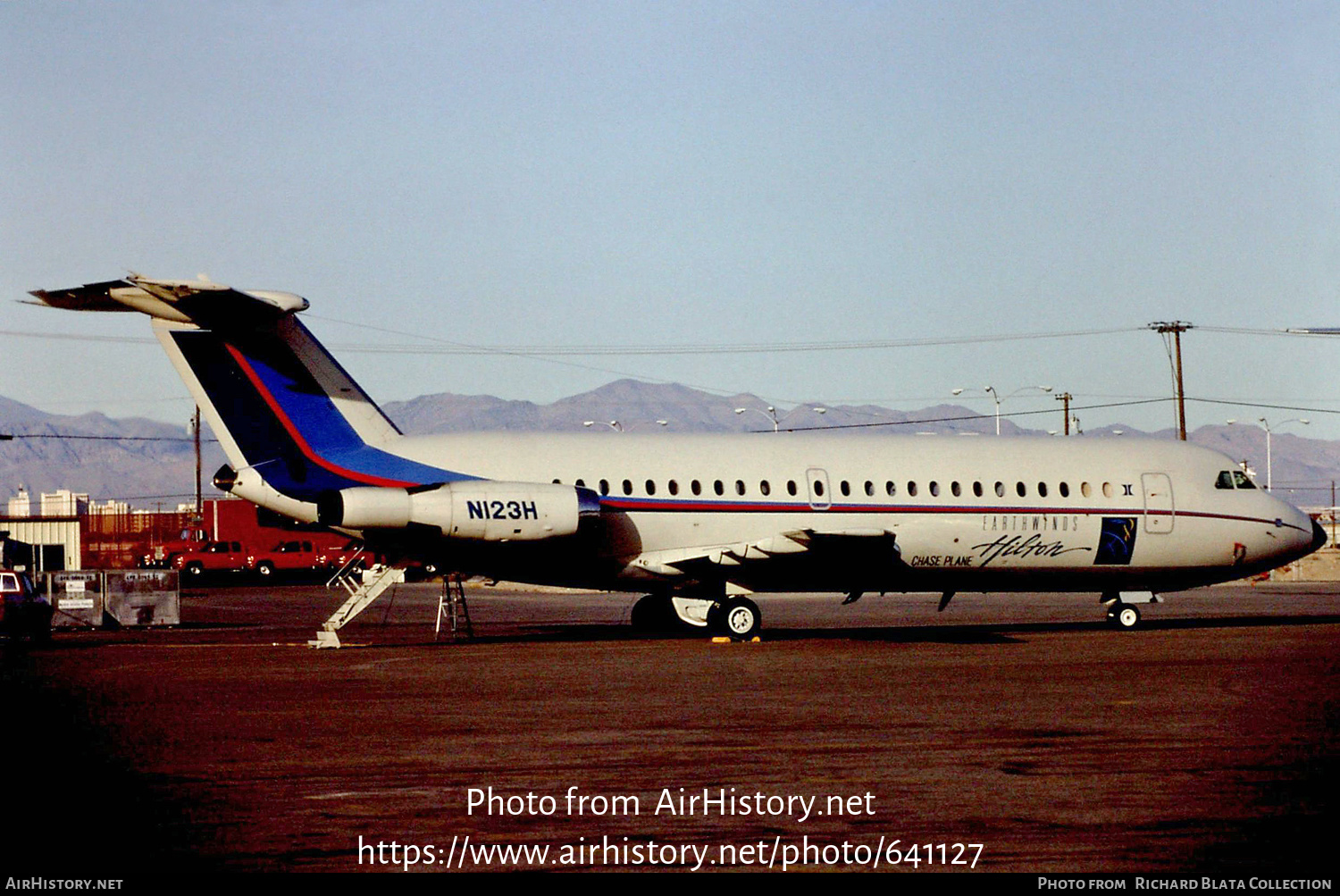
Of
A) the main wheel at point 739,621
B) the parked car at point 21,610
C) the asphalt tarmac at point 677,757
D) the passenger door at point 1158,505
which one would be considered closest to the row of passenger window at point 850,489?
the passenger door at point 1158,505

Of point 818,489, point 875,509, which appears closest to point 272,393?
point 818,489

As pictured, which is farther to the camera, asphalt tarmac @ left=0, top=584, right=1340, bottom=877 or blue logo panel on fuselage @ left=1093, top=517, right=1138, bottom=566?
blue logo panel on fuselage @ left=1093, top=517, right=1138, bottom=566

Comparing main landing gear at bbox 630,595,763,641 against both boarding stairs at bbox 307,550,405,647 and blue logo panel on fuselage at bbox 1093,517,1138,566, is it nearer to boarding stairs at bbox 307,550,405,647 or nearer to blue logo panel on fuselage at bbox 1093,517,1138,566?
boarding stairs at bbox 307,550,405,647

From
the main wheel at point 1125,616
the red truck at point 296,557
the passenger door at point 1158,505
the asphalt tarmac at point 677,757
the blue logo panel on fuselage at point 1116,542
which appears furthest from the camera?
the red truck at point 296,557

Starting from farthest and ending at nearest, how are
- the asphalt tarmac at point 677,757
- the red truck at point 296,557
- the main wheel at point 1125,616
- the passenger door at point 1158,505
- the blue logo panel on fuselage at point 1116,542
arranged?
the red truck at point 296,557 → the main wheel at point 1125,616 → the passenger door at point 1158,505 → the blue logo panel on fuselage at point 1116,542 → the asphalt tarmac at point 677,757

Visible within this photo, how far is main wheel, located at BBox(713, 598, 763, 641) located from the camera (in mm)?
26812

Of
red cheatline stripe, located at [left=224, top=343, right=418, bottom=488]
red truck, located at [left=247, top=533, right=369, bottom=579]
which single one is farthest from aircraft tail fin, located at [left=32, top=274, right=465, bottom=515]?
red truck, located at [left=247, top=533, right=369, bottom=579]

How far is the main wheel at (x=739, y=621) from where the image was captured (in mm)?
26812

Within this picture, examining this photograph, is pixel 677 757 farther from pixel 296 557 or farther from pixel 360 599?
pixel 296 557

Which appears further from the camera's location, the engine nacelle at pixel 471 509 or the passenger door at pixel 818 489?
the passenger door at pixel 818 489

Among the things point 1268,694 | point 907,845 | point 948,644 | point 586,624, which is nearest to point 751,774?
point 907,845

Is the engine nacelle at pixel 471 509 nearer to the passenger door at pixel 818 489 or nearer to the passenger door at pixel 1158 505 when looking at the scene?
the passenger door at pixel 818 489

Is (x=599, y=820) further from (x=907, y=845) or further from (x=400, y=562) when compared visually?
(x=400, y=562)

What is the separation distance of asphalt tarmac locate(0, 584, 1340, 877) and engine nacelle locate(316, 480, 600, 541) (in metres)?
2.01
